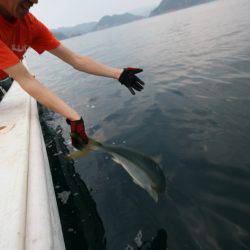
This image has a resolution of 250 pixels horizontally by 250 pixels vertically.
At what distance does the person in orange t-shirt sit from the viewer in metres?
3.27

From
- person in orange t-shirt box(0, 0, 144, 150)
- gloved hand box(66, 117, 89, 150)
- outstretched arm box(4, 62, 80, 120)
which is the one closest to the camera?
gloved hand box(66, 117, 89, 150)

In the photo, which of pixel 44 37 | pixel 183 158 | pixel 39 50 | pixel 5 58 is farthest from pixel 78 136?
pixel 183 158

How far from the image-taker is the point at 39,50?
4.74m

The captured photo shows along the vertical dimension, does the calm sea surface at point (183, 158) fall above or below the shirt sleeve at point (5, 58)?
below

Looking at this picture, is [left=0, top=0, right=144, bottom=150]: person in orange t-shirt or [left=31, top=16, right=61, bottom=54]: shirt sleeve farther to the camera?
[left=31, top=16, right=61, bottom=54]: shirt sleeve

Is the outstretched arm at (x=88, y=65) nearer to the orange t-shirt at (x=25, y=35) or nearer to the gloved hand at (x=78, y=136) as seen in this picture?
the orange t-shirt at (x=25, y=35)

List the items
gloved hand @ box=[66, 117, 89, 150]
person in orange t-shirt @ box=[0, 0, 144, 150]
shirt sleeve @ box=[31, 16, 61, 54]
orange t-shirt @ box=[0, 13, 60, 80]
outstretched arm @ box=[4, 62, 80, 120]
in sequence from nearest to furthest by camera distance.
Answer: gloved hand @ box=[66, 117, 89, 150]
person in orange t-shirt @ box=[0, 0, 144, 150]
outstretched arm @ box=[4, 62, 80, 120]
orange t-shirt @ box=[0, 13, 60, 80]
shirt sleeve @ box=[31, 16, 61, 54]

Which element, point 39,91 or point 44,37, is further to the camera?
point 44,37

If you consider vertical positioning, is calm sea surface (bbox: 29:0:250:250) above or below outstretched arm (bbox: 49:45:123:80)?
below

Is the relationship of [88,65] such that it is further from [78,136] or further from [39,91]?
[78,136]

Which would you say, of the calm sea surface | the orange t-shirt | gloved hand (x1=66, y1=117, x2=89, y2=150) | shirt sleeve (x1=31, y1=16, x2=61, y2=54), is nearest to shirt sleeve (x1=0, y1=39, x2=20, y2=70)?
the orange t-shirt

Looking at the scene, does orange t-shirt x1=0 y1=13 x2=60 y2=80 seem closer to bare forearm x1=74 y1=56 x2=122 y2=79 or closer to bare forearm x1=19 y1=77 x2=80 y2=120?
bare forearm x1=74 y1=56 x2=122 y2=79

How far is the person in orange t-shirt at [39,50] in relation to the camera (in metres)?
3.27

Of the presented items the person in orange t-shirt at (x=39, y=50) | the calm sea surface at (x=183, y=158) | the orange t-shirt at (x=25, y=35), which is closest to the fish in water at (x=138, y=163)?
the person in orange t-shirt at (x=39, y=50)
